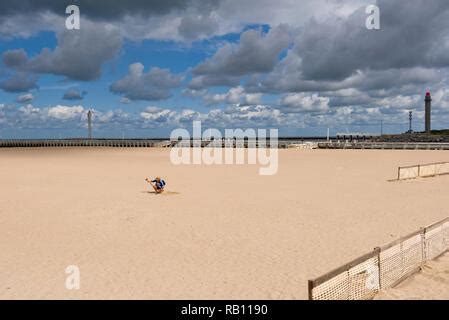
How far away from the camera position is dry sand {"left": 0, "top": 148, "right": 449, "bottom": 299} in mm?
8586

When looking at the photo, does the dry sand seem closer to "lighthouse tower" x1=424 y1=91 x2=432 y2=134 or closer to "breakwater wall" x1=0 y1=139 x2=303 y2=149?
"breakwater wall" x1=0 y1=139 x2=303 y2=149

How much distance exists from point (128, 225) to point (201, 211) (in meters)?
3.03

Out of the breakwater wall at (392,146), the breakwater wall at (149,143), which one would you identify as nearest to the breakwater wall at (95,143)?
the breakwater wall at (149,143)

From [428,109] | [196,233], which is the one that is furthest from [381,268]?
[428,109]

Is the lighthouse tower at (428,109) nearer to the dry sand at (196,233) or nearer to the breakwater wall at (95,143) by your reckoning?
the breakwater wall at (95,143)

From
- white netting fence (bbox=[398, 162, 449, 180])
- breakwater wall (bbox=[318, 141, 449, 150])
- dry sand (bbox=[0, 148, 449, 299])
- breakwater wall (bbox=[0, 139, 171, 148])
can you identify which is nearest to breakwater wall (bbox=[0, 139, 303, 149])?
breakwater wall (bbox=[0, 139, 171, 148])

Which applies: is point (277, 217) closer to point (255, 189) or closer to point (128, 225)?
point (128, 225)

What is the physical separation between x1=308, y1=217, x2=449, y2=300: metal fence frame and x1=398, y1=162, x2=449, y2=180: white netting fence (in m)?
15.1

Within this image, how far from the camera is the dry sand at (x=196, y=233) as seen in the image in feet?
28.2

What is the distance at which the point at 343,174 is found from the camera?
28.6 metres

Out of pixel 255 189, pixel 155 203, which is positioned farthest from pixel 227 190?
pixel 155 203

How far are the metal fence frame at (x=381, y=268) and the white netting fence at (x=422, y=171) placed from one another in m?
15.1

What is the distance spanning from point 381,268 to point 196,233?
5810mm
